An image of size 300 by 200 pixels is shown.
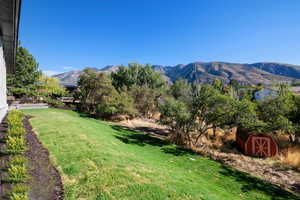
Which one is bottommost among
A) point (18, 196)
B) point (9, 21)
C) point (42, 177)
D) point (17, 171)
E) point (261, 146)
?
point (261, 146)

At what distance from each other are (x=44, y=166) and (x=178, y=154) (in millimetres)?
6238

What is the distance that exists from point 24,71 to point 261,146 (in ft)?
95.6

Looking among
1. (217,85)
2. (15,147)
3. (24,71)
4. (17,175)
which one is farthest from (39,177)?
(24,71)

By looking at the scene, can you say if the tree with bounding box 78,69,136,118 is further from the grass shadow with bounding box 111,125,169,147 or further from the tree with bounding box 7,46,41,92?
the tree with bounding box 7,46,41,92

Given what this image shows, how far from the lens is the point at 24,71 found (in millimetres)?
22594

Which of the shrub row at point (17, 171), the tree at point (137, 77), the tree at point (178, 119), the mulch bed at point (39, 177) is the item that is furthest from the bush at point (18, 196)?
the tree at point (137, 77)

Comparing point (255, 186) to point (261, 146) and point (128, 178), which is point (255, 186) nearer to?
point (261, 146)

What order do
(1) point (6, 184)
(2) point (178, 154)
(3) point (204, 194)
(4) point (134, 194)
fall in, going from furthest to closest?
(2) point (178, 154) → (3) point (204, 194) → (4) point (134, 194) → (1) point (6, 184)

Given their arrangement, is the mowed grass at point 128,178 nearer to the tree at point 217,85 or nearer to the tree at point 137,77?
the tree at point 217,85

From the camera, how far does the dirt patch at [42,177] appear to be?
11.0 feet

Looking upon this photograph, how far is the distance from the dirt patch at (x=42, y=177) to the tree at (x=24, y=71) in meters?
21.1

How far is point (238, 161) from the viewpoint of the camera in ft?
29.4

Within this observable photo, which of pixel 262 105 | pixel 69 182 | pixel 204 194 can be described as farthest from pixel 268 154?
pixel 69 182

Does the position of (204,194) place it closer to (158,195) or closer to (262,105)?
(158,195)
